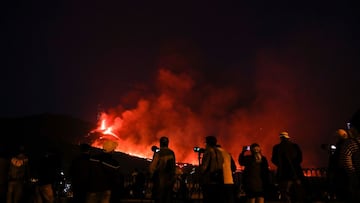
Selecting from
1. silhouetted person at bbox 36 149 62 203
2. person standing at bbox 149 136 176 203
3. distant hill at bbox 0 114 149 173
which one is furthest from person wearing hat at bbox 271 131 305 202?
distant hill at bbox 0 114 149 173

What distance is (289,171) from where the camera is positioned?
780 centimetres

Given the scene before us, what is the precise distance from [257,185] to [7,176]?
8171 mm

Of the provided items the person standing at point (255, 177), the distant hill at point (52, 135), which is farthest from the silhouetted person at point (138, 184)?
the distant hill at point (52, 135)

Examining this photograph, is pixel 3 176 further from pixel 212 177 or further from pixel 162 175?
pixel 212 177

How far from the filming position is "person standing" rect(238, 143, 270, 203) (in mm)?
7539

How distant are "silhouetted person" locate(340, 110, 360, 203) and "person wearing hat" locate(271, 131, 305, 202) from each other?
3460 mm

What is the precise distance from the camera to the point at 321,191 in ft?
36.7

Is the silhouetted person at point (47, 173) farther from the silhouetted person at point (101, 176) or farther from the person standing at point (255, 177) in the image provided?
the person standing at point (255, 177)

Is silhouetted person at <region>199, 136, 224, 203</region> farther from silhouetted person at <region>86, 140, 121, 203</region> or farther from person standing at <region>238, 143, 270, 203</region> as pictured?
silhouetted person at <region>86, 140, 121, 203</region>

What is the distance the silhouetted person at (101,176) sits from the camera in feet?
21.0

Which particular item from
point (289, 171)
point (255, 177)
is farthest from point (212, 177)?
point (289, 171)

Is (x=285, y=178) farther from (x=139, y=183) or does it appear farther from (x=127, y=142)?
(x=127, y=142)

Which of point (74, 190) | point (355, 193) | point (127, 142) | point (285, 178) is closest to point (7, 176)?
point (74, 190)

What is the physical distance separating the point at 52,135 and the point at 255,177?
316ft
